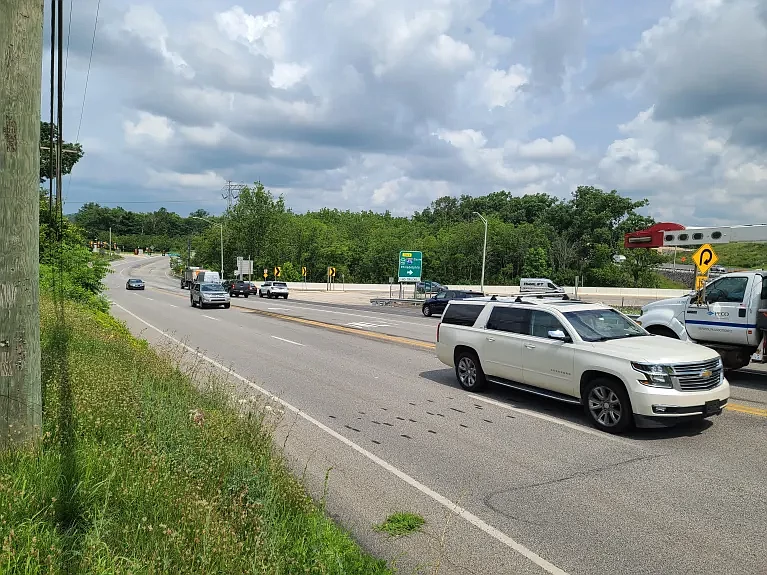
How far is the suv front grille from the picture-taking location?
734cm

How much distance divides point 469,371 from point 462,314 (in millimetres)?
1122

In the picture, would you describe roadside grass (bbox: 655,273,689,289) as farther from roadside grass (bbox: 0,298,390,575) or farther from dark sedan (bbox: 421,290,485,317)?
roadside grass (bbox: 0,298,390,575)

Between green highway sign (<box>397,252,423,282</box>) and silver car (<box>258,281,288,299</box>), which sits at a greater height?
green highway sign (<box>397,252,423,282</box>)

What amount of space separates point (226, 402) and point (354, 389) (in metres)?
3.61

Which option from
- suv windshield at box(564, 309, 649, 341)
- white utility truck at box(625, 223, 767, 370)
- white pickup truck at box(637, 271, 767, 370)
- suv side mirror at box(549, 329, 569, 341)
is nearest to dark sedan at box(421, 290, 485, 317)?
white utility truck at box(625, 223, 767, 370)

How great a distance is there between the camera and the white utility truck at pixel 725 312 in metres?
10.9

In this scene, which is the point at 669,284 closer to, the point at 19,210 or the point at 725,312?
the point at 725,312

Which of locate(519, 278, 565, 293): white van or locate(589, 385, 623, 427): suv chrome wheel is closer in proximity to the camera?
locate(589, 385, 623, 427): suv chrome wheel

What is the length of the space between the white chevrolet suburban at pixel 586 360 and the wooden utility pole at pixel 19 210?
664 cm

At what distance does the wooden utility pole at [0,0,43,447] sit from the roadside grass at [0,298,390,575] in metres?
0.42

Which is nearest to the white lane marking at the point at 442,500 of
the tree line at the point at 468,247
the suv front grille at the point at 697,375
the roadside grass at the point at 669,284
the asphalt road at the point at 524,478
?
the asphalt road at the point at 524,478

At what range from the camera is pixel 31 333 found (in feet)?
14.9

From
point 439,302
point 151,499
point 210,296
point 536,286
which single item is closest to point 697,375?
point 151,499

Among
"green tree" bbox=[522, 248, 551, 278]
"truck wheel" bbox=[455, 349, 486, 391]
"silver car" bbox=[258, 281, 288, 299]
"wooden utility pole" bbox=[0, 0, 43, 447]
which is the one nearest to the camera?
"wooden utility pole" bbox=[0, 0, 43, 447]
